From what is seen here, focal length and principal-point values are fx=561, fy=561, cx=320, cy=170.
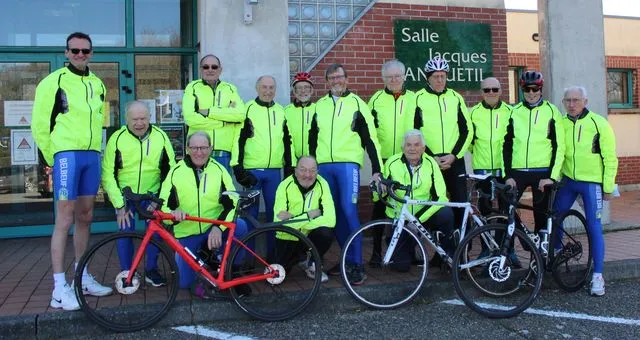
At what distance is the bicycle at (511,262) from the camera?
4.63m

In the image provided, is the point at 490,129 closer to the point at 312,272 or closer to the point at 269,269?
the point at 312,272

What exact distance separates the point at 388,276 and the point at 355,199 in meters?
0.79

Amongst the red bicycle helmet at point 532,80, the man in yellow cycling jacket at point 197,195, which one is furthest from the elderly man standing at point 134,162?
the red bicycle helmet at point 532,80

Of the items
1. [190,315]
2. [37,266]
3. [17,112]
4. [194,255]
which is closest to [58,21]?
[17,112]

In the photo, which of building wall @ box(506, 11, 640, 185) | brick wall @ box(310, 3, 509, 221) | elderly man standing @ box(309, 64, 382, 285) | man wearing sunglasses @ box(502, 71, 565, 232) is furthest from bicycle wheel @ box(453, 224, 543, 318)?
building wall @ box(506, 11, 640, 185)

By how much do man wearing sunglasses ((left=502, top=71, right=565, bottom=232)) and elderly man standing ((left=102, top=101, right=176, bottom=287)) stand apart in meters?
3.27

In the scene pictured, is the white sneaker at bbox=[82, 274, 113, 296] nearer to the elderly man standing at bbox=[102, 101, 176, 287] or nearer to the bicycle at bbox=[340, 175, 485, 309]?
the elderly man standing at bbox=[102, 101, 176, 287]

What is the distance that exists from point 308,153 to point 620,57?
10606mm

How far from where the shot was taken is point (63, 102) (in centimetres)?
446

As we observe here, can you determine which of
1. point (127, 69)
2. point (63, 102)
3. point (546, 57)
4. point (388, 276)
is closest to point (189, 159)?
point (63, 102)

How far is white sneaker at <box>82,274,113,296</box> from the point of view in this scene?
438 centimetres

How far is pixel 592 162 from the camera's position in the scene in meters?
5.11

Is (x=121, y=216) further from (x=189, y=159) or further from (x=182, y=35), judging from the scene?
(x=182, y=35)

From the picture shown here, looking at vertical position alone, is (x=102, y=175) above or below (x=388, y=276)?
above
